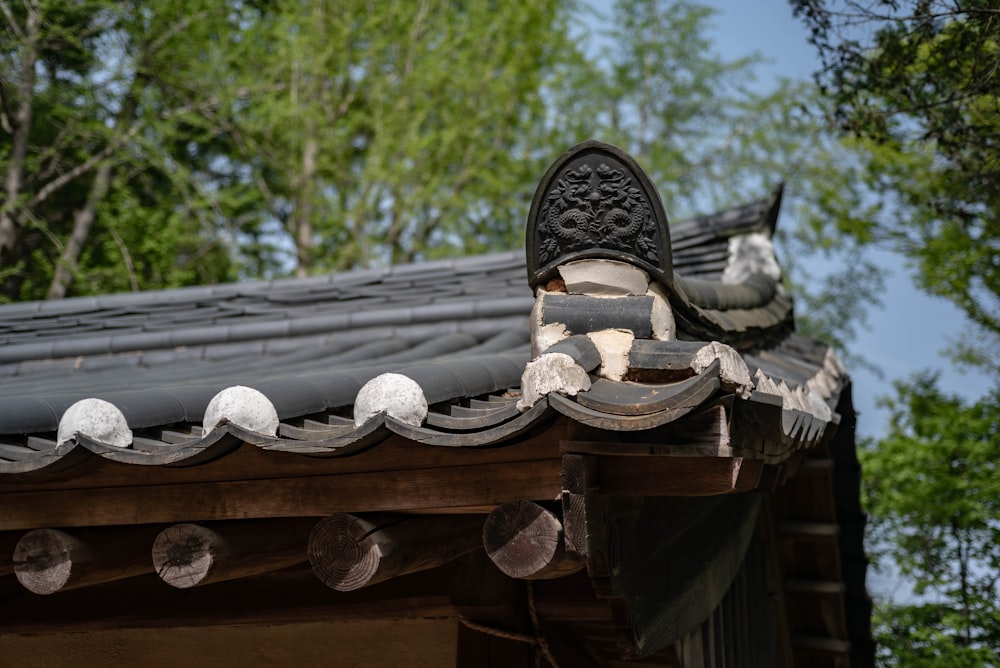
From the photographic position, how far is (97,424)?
7.14 ft

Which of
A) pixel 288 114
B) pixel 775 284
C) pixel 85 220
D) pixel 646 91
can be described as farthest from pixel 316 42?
pixel 775 284

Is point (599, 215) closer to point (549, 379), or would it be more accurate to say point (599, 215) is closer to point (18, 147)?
point (549, 379)

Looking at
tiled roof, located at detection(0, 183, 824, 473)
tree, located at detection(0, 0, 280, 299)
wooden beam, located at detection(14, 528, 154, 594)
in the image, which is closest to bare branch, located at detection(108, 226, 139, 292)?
tree, located at detection(0, 0, 280, 299)

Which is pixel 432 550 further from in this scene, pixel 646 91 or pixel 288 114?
pixel 646 91

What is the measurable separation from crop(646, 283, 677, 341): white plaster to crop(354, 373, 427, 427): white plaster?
570 mm

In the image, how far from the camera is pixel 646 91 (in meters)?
17.6

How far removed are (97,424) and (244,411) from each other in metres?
0.35

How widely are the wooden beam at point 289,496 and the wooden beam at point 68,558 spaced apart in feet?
0.16

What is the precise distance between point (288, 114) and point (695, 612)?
10.9 meters

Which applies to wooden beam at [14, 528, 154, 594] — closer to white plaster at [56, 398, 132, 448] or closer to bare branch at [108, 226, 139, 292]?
white plaster at [56, 398, 132, 448]

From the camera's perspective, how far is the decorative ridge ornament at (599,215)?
2395 millimetres

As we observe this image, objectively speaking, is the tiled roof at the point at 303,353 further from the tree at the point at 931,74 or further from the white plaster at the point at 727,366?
the tree at the point at 931,74

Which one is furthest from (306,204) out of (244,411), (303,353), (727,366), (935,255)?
(727,366)

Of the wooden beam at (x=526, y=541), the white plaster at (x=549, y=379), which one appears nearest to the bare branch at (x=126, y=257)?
the wooden beam at (x=526, y=541)
